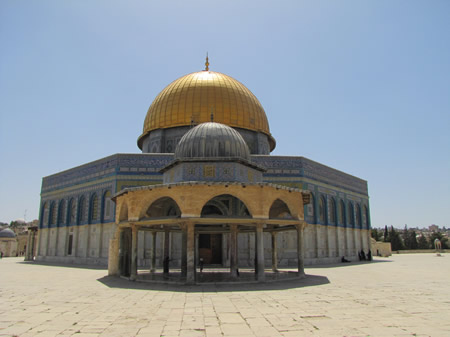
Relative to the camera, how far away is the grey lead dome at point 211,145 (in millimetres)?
15359

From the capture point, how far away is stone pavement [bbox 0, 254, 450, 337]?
6.48 m

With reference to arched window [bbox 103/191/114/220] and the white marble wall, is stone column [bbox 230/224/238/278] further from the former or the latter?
arched window [bbox 103/191/114/220]

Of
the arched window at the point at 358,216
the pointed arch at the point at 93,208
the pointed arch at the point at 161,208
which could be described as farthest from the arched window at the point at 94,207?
the arched window at the point at 358,216

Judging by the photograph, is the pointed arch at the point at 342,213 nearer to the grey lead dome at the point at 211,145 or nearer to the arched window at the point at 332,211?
the arched window at the point at 332,211

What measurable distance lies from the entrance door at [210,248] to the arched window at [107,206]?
6623mm

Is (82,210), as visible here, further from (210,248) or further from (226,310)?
(226,310)

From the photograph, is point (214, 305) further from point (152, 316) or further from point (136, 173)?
point (136, 173)

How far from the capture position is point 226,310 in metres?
8.30

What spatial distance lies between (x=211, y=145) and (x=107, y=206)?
13.0 metres

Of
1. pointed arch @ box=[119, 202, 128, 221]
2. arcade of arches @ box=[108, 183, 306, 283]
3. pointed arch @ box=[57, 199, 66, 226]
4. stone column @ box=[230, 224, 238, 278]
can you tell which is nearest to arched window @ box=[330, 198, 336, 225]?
arcade of arches @ box=[108, 183, 306, 283]

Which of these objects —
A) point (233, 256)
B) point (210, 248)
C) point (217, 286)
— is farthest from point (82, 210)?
point (217, 286)

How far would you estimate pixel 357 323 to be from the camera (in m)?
6.96

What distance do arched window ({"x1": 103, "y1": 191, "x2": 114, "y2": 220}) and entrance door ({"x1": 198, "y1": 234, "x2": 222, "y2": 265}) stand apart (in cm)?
662

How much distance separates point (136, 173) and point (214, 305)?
1699 cm
